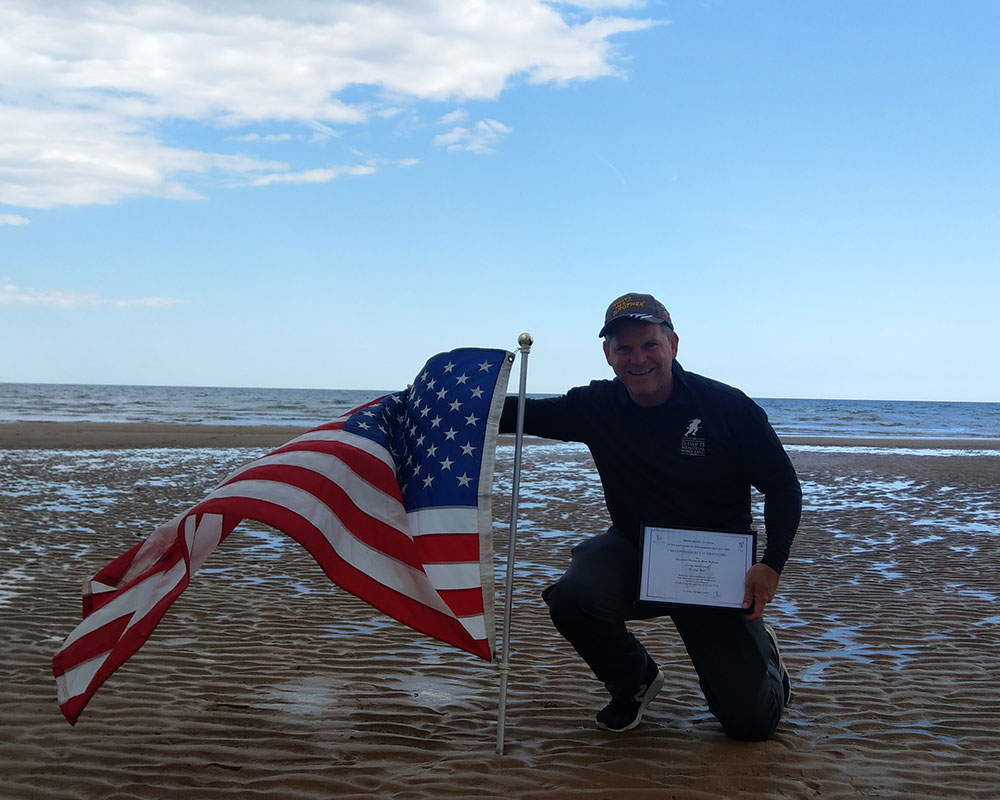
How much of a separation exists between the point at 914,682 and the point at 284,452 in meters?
3.66

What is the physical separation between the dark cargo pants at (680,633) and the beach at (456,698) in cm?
18

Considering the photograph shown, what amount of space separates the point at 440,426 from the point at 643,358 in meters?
0.99

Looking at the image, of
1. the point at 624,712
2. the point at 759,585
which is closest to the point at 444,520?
the point at 624,712

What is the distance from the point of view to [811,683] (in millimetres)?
5012

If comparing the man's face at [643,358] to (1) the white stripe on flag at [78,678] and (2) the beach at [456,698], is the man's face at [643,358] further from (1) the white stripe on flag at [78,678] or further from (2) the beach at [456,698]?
(1) the white stripe on flag at [78,678]

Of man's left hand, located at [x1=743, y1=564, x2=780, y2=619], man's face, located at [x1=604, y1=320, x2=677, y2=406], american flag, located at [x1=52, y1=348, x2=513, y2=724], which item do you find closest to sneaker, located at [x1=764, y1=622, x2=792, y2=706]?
man's left hand, located at [x1=743, y1=564, x2=780, y2=619]

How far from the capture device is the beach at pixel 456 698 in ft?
12.0

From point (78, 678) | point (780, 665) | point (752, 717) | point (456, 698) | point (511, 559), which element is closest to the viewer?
point (78, 678)

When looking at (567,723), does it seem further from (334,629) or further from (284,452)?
(334,629)

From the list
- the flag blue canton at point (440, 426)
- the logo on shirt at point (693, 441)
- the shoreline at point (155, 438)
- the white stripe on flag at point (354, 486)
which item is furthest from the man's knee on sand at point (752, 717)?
the shoreline at point (155, 438)

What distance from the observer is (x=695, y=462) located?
13.8ft

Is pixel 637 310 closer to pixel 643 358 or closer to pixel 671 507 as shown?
pixel 643 358

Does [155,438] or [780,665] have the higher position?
[780,665]

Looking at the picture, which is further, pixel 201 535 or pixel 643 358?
pixel 643 358
